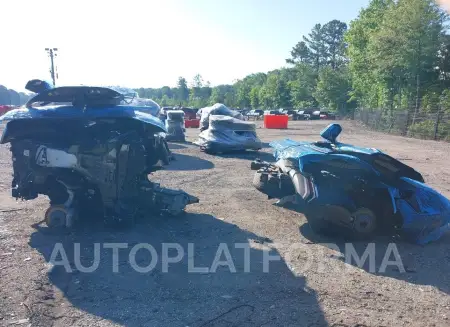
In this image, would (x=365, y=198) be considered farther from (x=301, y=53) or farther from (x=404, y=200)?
(x=301, y=53)

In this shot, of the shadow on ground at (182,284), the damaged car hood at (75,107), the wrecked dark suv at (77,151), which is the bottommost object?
the shadow on ground at (182,284)

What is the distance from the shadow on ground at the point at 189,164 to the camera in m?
12.4

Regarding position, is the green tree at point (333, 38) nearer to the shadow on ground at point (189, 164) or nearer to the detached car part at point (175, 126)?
the detached car part at point (175, 126)

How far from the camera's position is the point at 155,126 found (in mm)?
6516

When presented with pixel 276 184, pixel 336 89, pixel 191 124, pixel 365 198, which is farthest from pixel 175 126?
pixel 336 89

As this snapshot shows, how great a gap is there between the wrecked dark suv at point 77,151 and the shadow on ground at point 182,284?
0.43 metres

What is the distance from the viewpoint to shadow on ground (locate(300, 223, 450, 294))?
15.5 ft

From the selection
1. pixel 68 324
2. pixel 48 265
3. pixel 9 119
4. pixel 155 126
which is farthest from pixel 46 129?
pixel 68 324

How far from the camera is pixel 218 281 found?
453 centimetres

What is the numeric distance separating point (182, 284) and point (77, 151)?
8.49ft

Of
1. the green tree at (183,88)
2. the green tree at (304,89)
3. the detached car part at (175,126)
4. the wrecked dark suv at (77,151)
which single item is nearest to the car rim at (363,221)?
the wrecked dark suv at (77,151)

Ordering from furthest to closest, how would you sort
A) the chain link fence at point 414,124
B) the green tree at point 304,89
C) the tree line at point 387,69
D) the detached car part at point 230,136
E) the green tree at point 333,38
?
the green tree at point 333,38 → the green tree at point 304,89 → the tree line at point 387,69 → the chain link fence at point 414,124 → the detached car part at point 230,136

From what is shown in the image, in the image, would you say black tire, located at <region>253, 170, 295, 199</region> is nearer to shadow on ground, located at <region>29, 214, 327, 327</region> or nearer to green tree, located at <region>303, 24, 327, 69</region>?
shadow on ground, located at <region>29, 214, 327, 327</region>

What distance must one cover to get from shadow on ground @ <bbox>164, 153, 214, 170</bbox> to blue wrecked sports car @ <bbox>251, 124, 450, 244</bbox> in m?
6.78
